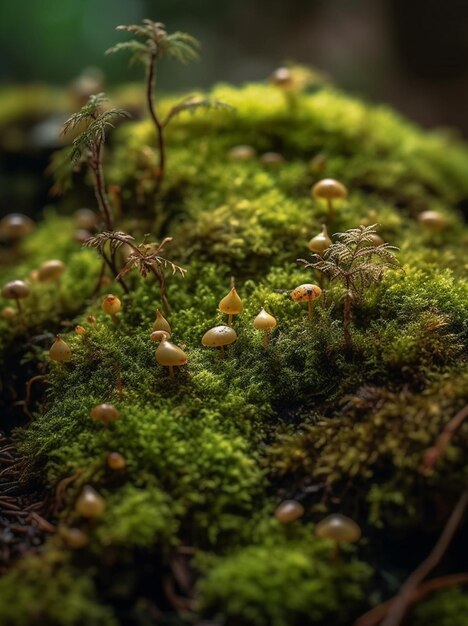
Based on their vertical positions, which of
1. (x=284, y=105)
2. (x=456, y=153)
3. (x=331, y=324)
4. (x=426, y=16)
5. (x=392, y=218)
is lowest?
(x=331, y=324)

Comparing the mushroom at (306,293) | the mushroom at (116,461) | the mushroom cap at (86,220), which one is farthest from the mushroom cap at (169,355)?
the mushroom cap at (86,220)

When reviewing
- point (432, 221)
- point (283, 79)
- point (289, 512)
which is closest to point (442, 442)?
point (289, 512)

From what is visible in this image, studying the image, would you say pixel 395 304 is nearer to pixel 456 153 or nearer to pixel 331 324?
pixel 331 324

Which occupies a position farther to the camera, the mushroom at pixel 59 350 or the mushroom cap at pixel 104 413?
the mushroom at pixel 59 350

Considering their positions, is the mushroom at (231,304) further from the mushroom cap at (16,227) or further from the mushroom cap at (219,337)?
the mushroom cap at (16,227)

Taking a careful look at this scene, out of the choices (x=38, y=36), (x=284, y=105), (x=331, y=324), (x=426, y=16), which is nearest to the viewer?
(x=331, y=324)

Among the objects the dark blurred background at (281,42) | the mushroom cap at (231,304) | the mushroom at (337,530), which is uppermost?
the dark blurred background at (281,42)

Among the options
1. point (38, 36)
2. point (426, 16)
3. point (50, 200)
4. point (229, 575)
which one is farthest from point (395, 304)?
point (426, 16)

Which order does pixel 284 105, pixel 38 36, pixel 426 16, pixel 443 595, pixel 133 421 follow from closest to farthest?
pixel 443 595, pixel 133 421, pixel 284 105, pixel 38 36, pixel 426 16
